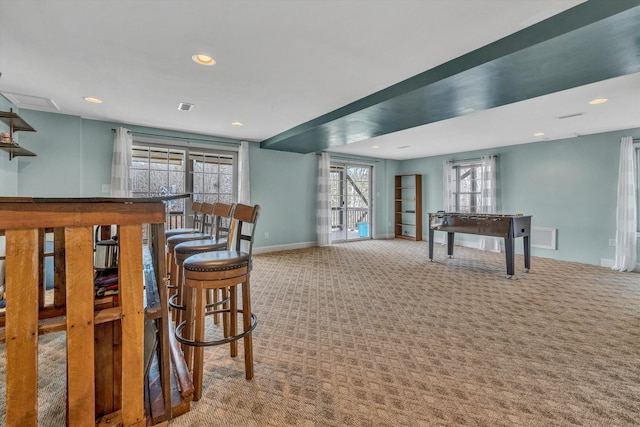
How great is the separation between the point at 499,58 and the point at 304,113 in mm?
2428

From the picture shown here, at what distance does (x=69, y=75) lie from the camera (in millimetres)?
2789

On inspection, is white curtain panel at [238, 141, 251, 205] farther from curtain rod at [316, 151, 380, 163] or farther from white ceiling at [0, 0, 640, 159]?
curtain rod at [316, 151, 380, 163]

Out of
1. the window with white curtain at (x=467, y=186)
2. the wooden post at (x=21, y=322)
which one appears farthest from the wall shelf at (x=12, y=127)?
the window with white curtain at (x=467, y=186)

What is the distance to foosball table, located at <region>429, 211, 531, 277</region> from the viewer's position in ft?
13.4

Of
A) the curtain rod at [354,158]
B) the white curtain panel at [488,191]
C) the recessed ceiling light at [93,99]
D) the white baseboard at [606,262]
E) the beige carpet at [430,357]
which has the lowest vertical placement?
the beige carpet at [430,357]

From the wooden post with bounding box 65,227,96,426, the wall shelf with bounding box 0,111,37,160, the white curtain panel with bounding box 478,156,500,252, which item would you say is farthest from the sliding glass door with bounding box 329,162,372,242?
the wooden post with bounding box 65,227,96,426

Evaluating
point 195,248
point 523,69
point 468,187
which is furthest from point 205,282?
point 468,187

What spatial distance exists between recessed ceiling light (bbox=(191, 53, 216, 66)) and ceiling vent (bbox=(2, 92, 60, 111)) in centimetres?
240

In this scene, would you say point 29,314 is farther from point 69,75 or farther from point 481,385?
point 69,75

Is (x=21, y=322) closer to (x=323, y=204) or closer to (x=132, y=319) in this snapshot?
(x=132, y=319)

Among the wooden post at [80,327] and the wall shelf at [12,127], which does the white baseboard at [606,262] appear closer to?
the wooden post at [80,327]

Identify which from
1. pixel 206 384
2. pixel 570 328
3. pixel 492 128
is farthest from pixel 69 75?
pixel 492 128

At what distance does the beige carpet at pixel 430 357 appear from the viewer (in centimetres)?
149

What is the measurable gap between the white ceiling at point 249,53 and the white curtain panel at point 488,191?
2.16m
